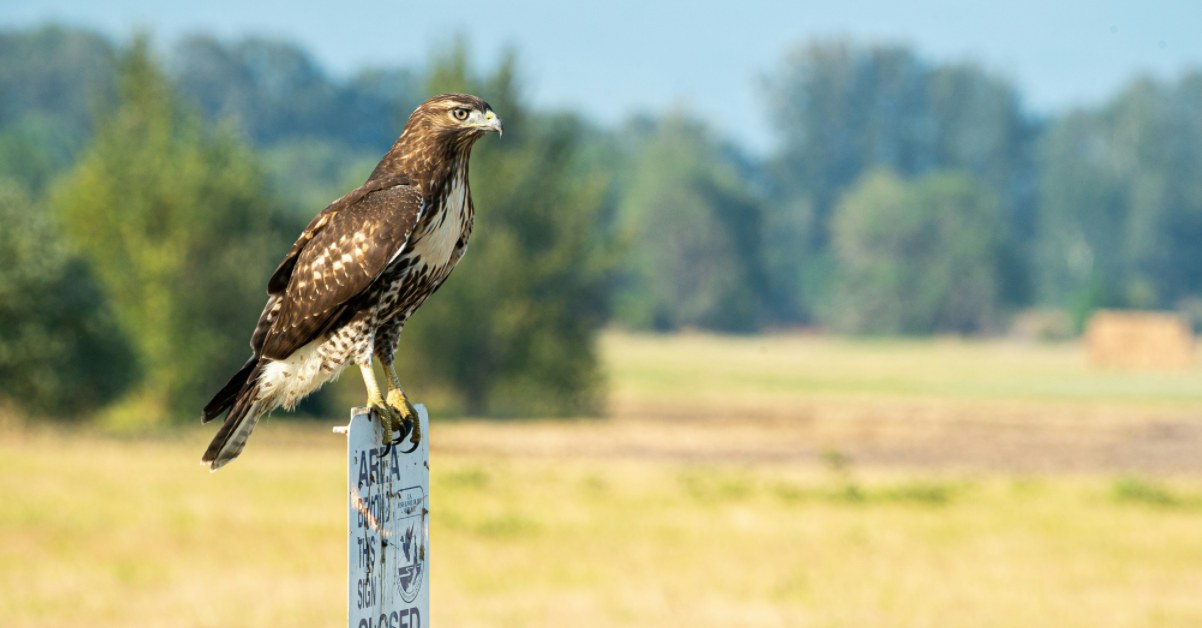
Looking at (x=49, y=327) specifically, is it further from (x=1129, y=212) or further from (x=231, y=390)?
(x=1129, y=212)

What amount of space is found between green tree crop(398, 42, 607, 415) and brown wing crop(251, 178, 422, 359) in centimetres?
5010

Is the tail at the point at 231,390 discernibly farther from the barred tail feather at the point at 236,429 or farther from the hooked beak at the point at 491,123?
the hooked beak at the point at 491,123

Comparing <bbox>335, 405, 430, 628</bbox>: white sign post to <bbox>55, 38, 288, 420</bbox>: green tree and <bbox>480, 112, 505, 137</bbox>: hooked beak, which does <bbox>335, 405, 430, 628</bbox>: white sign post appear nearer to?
<bbox>480, 112, 505, 137</bbox>: hooked beak

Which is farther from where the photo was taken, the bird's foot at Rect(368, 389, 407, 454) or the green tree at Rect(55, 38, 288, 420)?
the green tree at Rect(55, 38, 288, 420)

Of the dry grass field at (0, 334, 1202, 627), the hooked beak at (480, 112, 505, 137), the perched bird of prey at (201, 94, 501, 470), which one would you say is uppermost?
the hooked beak at (480, 112, 505, 137)

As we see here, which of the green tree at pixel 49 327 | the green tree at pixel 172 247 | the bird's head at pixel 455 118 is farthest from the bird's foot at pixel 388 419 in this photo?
the green tree at pixel 172 247

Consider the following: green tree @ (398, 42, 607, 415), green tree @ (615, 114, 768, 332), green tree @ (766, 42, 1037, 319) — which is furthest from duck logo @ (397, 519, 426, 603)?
green tree @ (766, 42, 1037, 319)

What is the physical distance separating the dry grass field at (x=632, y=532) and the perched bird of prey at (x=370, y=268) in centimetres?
1035

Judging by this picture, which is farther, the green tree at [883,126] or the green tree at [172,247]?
the green tree at [883,126]

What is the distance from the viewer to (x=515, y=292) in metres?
59.3

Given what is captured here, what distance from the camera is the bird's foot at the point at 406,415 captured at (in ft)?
19.2

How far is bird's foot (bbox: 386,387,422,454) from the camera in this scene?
586 centimetres

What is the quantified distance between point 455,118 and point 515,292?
5315cm

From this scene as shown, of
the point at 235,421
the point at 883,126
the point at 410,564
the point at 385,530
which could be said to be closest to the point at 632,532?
the point at 235,421
